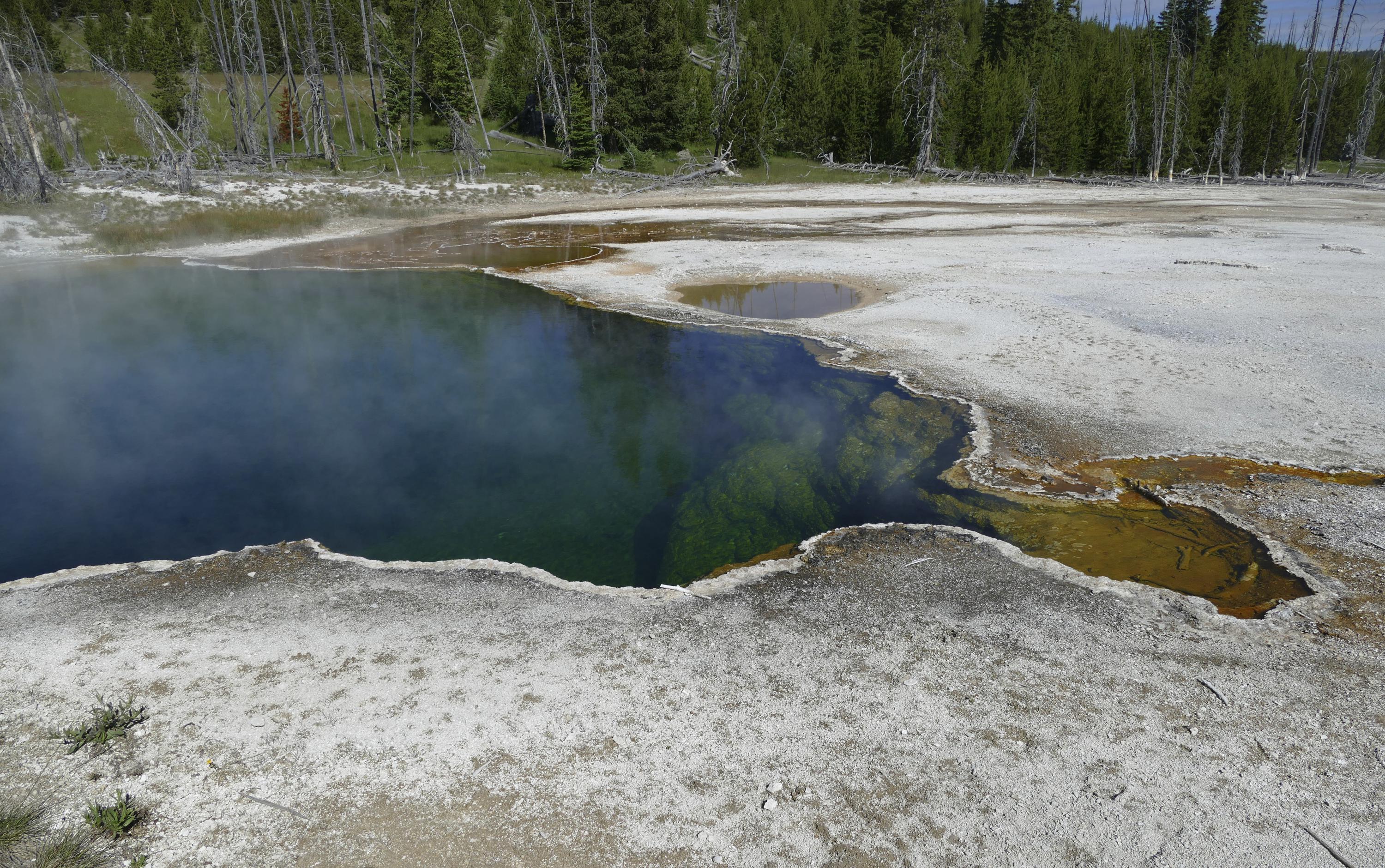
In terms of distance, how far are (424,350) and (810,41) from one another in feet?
179

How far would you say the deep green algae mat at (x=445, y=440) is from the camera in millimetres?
7359

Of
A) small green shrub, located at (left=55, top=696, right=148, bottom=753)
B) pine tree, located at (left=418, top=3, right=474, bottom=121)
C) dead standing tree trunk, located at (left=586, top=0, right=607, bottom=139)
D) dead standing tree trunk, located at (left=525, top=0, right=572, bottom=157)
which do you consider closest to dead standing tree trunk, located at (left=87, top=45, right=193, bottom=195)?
pine tree, located at (left=418, top=3, right=474, bottom=121)

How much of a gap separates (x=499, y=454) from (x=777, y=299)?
834cm

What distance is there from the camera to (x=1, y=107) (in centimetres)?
2428

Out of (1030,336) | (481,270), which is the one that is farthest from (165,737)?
(481,270)

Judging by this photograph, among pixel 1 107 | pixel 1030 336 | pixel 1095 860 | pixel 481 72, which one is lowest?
pixel 1095 860

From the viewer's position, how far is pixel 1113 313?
1338 centimetres

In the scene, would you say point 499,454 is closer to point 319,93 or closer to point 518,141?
point 319,93

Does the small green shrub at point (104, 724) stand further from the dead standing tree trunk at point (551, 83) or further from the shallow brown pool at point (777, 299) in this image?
the dead standing tree trunk at point (551, 83)

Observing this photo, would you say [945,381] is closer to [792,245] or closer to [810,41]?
[792,245]

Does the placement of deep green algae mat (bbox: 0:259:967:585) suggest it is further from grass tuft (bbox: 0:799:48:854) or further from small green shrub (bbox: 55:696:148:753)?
grass tuft (bbox: 0:799:48:854)

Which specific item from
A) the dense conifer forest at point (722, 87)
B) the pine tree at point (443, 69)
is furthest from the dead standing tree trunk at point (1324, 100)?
the pine tree at point (443, 69)

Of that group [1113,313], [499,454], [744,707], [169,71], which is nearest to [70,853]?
[744,707]

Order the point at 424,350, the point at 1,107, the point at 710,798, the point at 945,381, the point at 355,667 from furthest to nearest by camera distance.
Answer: the point at 1,107, the point at 424,350, the point at 945,381, the point at 355,667, the point at 710,798
